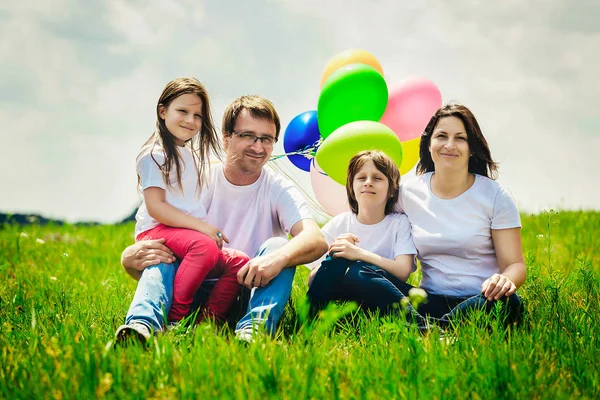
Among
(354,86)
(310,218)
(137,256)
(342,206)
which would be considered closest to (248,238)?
(310,218)

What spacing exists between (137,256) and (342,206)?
61.5 inches

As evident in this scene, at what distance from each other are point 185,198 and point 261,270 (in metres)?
0.62

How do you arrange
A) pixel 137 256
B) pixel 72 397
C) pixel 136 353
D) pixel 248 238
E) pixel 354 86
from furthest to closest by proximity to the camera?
pixel 354 86
pixel 248 238
pixel 137 256
pixel 136 353
pixel 72 397

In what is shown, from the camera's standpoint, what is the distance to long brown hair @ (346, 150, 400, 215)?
2.83m

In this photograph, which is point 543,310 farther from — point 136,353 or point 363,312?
point 136,353

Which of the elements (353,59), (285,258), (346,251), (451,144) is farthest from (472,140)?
(353,59)

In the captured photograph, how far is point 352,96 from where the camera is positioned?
3.44 m

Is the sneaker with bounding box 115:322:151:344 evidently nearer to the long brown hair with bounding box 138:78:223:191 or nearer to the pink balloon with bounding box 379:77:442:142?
the long brown hair with bounding box 138:78:223:191

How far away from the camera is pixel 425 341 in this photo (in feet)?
7.00

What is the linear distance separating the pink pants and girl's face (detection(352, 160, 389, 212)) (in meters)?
0.70

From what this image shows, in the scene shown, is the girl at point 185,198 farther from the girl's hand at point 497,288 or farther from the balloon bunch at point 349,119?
the girl's hand at point 497,288

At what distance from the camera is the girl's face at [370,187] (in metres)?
2.77

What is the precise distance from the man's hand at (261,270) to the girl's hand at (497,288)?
0.94m

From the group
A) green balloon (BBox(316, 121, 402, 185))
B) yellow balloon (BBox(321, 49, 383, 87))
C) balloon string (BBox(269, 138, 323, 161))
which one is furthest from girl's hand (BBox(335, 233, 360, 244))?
yellow balloon (BBox(321, 49, 383, 87))
